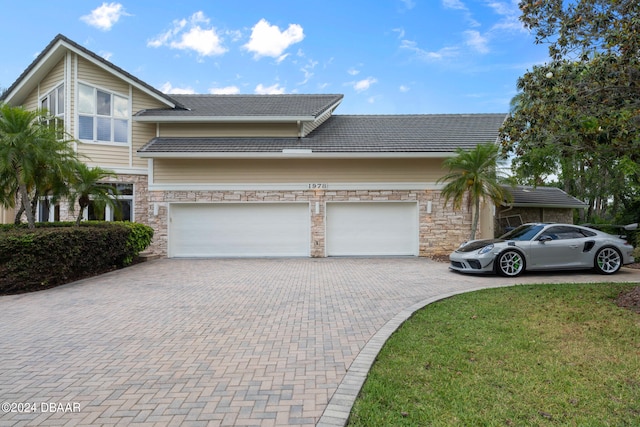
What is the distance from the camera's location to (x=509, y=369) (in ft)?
12.4

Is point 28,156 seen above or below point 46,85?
below

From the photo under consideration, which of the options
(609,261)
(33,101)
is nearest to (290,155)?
(609,261)

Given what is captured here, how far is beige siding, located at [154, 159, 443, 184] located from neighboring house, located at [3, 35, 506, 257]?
0.13ft

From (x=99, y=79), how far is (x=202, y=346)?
46.8ft

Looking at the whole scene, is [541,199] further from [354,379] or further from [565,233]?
[354,379]

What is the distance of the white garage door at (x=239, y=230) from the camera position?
14.4m

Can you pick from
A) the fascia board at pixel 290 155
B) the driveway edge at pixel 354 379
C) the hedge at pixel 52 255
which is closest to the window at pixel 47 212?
the fascia board at pixel 290 155

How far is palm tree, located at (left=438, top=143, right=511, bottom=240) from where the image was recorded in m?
12.4

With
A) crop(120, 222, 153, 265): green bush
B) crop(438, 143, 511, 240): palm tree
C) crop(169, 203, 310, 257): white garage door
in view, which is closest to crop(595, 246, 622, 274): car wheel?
crop(438, 143, 511, 240): palm tree

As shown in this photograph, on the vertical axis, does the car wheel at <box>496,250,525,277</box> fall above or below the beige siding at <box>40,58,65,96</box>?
below

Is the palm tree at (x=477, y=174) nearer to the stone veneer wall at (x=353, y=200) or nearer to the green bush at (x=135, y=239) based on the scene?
the stone veneer wall at (x=353, y=200)

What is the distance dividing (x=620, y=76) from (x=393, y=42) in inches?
348

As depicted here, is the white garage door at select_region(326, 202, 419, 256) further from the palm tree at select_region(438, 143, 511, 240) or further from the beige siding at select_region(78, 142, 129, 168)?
the beige siding at select_region(78, 142, 129, 168)

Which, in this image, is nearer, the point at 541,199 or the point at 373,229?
the point at 373,229
